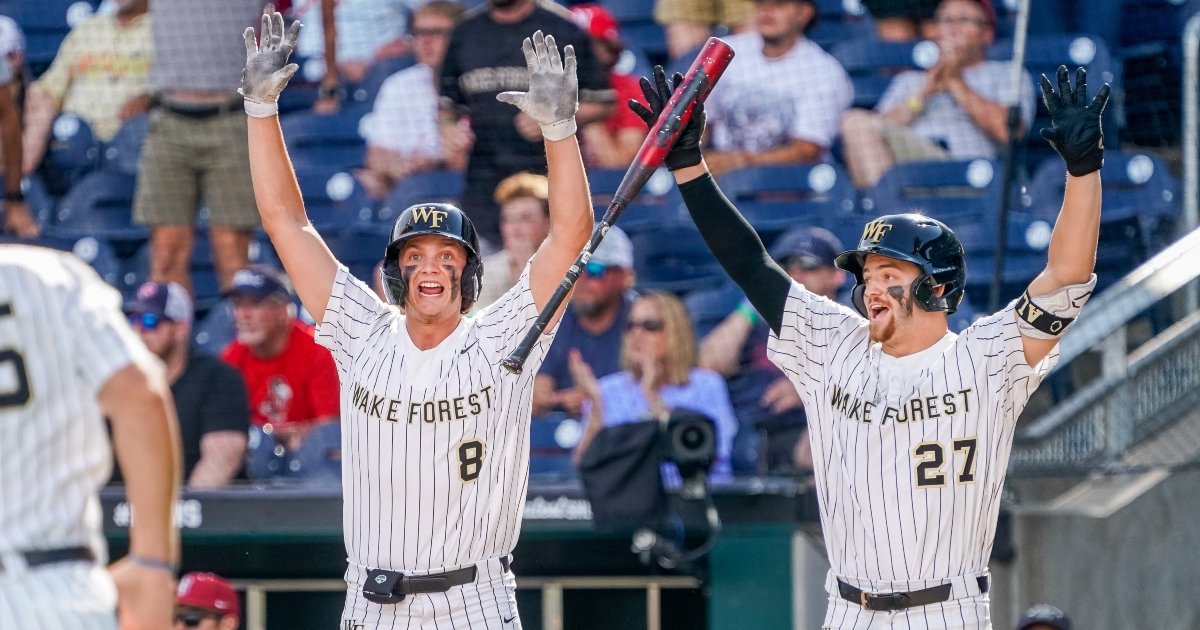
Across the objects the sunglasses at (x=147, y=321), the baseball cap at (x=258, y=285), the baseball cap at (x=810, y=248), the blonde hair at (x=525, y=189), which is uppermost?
the blonde hair at (x=525, y=189)

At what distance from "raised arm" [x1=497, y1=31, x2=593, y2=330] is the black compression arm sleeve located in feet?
0.79

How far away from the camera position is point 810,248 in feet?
16.8

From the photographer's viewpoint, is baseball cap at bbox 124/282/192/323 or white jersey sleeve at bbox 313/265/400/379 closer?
white jersey sleeve at bbox 313/265/400/379

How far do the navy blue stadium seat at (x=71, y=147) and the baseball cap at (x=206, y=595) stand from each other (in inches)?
128

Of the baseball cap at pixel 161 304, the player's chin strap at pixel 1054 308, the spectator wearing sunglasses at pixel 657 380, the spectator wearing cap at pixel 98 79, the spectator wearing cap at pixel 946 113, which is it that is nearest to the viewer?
the player's chin strap at pixel 1054 308

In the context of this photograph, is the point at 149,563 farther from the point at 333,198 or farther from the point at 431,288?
the point at 333,198

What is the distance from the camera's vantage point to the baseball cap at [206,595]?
14.1 feet

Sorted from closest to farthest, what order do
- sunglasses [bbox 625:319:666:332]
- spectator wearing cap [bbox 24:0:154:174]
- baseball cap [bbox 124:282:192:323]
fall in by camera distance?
sunglasses [bbox 625:319:666:332] < baseball cap [bbox 124:282:192:323] < spectator wearing cap [bbox 24:0:154:174]

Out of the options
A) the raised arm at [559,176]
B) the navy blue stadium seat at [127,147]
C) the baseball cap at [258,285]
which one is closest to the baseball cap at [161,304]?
the baseball cap at [258,285]

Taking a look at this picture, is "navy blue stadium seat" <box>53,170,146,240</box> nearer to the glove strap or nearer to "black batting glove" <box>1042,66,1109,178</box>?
the glove strap

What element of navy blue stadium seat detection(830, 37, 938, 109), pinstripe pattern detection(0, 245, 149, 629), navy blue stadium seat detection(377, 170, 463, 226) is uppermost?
navy blue stadium seat detection(830, 37, 938, 109)

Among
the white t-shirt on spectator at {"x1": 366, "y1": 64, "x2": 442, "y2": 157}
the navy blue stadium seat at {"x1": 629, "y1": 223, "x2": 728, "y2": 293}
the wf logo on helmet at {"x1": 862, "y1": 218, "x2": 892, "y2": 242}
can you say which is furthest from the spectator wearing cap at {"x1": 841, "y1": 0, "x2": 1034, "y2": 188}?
the wf logo on helmet at {"x1": 862, "y1": 218, "x2": 892, "y2": 242}

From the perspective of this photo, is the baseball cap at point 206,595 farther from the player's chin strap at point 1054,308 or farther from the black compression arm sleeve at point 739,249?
the player's chin strap at point 1054,308

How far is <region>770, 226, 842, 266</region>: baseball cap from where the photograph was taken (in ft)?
16.8
